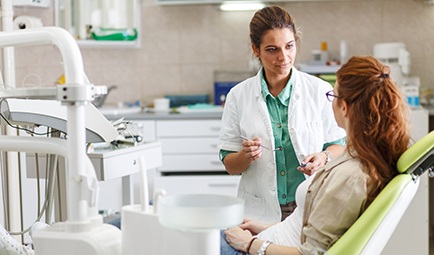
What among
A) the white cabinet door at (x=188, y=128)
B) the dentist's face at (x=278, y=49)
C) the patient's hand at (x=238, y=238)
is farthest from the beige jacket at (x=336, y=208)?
the white cabinet door at (x=188, y=128)

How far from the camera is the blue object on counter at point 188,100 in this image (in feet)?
16.3

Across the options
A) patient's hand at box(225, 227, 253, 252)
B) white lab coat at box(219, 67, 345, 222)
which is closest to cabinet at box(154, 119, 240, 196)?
white lab coat at box(219, 67, 345, 222)

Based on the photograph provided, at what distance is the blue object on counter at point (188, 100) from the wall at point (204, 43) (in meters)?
0.11

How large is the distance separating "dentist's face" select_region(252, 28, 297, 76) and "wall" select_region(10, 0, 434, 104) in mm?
2351

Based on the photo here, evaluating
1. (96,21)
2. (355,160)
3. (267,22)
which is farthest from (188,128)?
(355,160)

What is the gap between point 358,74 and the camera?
1.92 metres

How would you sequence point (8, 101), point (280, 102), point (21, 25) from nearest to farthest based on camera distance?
point (8, 101)
point (280, 102)
point (21, 25)

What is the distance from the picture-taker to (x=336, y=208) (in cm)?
181

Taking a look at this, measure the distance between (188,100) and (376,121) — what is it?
316 centimetres

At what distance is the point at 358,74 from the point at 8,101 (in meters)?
1.08

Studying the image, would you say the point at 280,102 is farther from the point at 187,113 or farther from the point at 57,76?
the point at 57,76

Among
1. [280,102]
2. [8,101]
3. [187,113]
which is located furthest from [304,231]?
[187,113]

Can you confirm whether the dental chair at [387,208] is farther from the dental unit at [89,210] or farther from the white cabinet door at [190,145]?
the white cabinet door at [190,145]

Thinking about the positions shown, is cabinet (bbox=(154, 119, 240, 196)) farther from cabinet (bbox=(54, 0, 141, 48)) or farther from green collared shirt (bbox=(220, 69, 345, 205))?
green collared shirt (bbox=(220, 69, 345, 205))
